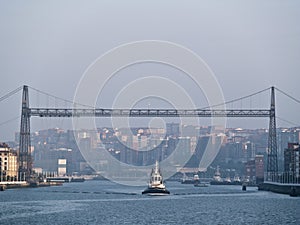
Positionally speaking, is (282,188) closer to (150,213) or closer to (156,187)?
(156,187)

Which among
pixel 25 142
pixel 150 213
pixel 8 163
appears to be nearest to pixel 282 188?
pixel 25 142

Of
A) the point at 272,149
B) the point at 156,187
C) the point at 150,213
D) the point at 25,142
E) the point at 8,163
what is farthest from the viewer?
the point at 8,163

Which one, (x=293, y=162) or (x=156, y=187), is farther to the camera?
(x=293, y=162)

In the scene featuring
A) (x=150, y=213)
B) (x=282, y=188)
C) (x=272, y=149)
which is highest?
(x=272, y=149)

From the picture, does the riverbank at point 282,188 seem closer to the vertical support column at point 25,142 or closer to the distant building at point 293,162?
the distant building at point 293,162

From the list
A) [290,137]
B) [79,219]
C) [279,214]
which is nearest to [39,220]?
[79,219]

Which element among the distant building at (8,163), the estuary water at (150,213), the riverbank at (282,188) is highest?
the distant building at (8,163)

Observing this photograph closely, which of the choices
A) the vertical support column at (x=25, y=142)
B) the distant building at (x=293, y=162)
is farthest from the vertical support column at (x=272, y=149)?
the vertical support column at (x=25, y=142)
